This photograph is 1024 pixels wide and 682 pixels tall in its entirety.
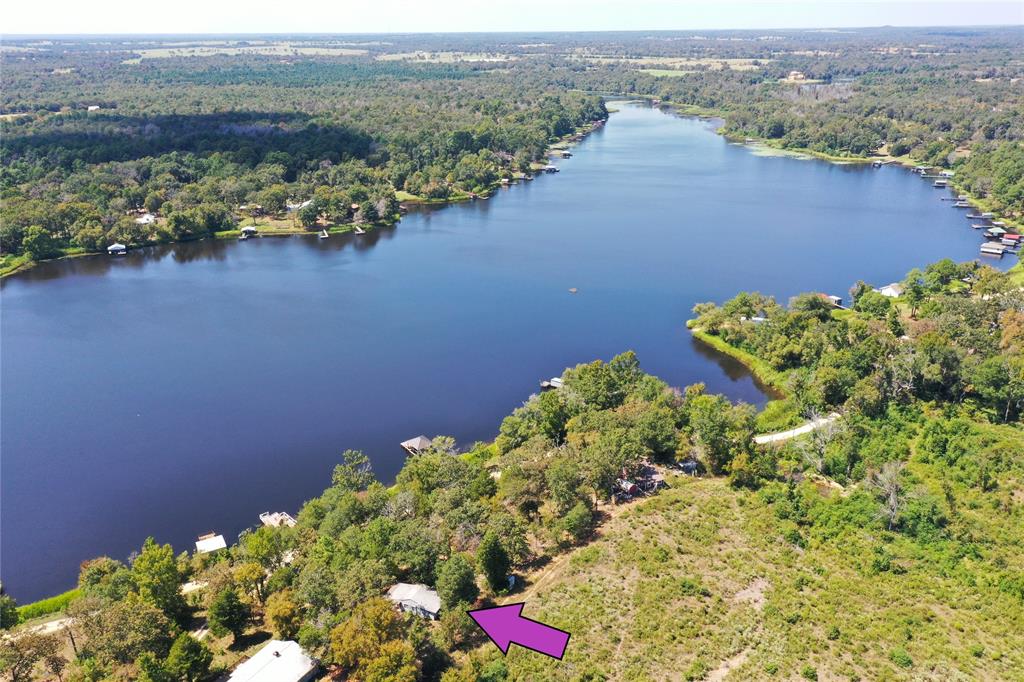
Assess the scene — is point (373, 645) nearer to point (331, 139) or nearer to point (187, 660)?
point (187, 660)

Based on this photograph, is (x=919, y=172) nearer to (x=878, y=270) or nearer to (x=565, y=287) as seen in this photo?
(x=878, y=270)

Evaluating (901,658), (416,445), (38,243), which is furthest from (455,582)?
(38,243)

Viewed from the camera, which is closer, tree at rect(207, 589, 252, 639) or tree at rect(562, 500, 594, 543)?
tree at rect(207, 589, 252, 639)

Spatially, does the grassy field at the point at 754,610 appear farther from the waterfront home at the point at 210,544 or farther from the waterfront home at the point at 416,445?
the waterfront home at the point at 210,544

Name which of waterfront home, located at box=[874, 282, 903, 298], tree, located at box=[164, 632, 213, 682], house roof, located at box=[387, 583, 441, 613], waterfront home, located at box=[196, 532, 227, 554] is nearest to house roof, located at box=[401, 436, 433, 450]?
waterfront home, located at box=[196, 532, 227, 554]

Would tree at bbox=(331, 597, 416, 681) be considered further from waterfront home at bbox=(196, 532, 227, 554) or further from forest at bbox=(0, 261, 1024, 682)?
waterfront home at bbox=(196, 532, 227, 554)

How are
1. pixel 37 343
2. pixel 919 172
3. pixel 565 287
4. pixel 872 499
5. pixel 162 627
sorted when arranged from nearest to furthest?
pixel 162 627, pixel 872 499, pixel 37 343, pixel 565 287, pixel 919 172

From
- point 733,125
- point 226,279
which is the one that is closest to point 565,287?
point 226,279
